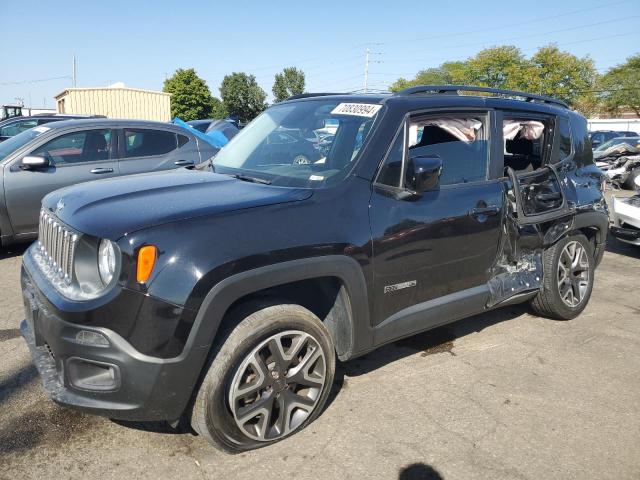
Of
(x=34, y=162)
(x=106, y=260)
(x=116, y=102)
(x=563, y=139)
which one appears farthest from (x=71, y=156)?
(x=116, y=102)

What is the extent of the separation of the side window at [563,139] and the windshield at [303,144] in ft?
6.72

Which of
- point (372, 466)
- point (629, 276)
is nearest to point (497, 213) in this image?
point (372, 466)

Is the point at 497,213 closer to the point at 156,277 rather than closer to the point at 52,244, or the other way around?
the point at 156,277

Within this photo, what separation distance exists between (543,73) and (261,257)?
200 ft

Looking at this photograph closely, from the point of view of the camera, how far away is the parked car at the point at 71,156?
19.8 ft

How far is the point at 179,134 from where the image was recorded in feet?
23.7

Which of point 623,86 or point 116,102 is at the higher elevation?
point 623,86

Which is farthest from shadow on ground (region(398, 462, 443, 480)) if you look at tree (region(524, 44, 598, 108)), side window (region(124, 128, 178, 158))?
tree (region(524, 44, 598, 108))

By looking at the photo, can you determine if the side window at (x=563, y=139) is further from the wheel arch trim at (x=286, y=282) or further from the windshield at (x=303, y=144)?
the wheel arch trim at (x=286, y=282)

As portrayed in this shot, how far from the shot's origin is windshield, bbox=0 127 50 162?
245 inches

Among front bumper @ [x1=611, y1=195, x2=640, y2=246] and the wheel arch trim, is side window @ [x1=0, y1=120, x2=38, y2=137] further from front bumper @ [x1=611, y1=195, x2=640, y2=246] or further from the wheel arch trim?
front bumper @ [x1=611, y1=195, x2=640, y2=246]

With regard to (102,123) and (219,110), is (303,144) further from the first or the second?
(219,110)

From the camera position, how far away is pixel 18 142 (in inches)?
253

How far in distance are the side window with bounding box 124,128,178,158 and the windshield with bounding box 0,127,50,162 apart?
0.98 meters
